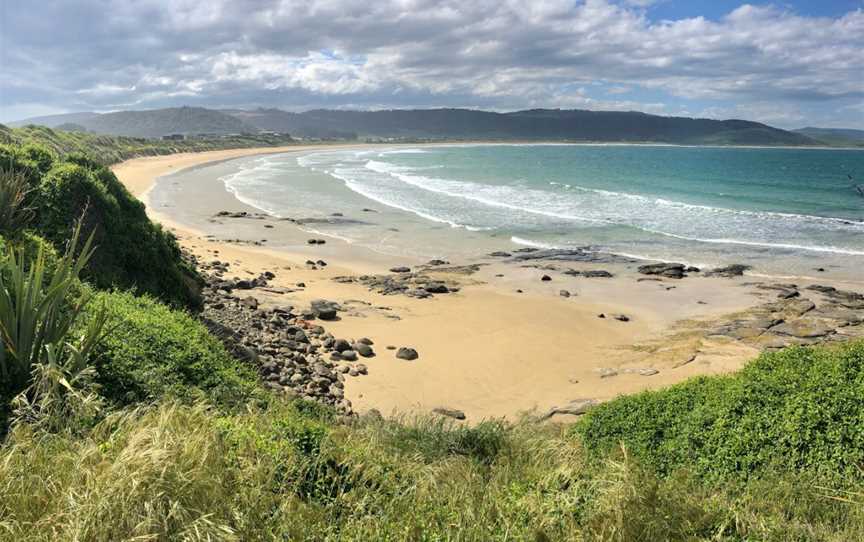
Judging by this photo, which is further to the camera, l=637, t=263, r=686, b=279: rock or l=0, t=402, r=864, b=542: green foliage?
l=637, t=263, r=686, b=279: rock

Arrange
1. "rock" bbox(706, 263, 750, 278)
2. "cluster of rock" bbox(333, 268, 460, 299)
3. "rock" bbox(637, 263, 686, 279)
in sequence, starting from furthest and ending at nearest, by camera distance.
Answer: "rock" bbox(706, 263, 750, 278)
"rock" bbox(637, 263, 686, 279)
"cluster of rock" bbox(333, 268, 460, 299)

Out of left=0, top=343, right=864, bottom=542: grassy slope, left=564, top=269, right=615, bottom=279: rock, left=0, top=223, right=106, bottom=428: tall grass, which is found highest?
left=0, top=223, right=106, bottom=428: tall grass

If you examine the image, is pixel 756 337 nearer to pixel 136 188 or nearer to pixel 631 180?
pixel 136 188

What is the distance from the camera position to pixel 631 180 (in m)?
55.8

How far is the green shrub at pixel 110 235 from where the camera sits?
9.51 metres

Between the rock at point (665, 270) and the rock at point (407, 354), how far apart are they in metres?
10.9

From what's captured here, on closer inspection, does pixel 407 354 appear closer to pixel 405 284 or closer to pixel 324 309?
pixel 324 309

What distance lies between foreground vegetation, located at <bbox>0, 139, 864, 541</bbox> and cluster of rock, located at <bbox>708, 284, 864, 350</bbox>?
7520 millimetres

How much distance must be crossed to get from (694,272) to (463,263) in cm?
768

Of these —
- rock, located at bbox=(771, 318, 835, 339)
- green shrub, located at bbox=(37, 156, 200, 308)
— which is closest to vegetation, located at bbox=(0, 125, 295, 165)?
green shrub, located at bbox=(37, 156, 200, 308)

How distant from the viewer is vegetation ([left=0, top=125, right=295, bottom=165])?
44125 millimetres

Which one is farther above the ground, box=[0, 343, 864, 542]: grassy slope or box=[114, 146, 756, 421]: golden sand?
box=[0, 343, 864, 542]: grassy slope

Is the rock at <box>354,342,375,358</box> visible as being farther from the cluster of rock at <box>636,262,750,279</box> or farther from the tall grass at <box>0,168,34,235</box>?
the cluster of rock at <box>636,262,750,279</box>

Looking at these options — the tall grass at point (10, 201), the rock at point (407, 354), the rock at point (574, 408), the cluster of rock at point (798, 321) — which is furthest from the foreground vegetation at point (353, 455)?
the cluster of rock at point (798, 321)
